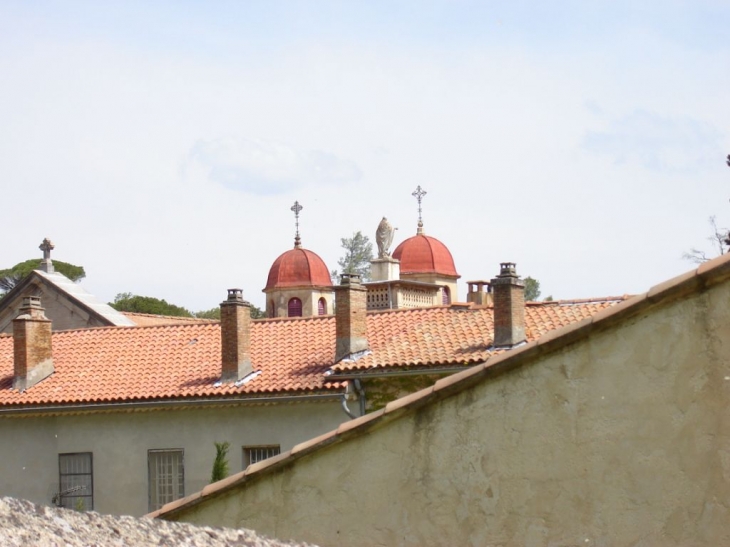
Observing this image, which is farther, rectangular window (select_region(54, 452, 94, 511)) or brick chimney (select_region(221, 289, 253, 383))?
rectangular window (select_region(54, 452, 94, 511))

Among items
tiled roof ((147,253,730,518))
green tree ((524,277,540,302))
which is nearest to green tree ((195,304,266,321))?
green tree ((524,277,540,302))

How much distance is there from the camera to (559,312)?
958 inches

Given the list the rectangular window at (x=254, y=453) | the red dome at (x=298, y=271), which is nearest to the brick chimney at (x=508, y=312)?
the rectangular window at (x=254, y=453)

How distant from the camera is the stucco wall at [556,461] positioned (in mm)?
7613

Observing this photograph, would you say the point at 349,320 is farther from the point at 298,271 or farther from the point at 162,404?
the point at 298,271

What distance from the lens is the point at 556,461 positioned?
7945 mm

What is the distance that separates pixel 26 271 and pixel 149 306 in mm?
6799

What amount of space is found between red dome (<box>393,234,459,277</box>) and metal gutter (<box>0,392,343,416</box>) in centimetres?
2336

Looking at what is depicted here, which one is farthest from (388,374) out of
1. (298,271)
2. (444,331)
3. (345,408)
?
(298,271)

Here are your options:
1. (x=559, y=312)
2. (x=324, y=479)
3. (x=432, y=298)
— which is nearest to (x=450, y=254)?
(x=432, y=298)

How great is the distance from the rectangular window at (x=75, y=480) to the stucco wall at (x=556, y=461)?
1664cm

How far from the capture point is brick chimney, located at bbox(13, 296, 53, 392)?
25734 mm

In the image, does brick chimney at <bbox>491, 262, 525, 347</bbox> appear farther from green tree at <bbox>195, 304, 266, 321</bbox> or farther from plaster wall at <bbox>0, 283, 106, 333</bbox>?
green tree at <bbox>195, 304, 266, 321</bbox>

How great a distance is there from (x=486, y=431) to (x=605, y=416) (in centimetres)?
79
